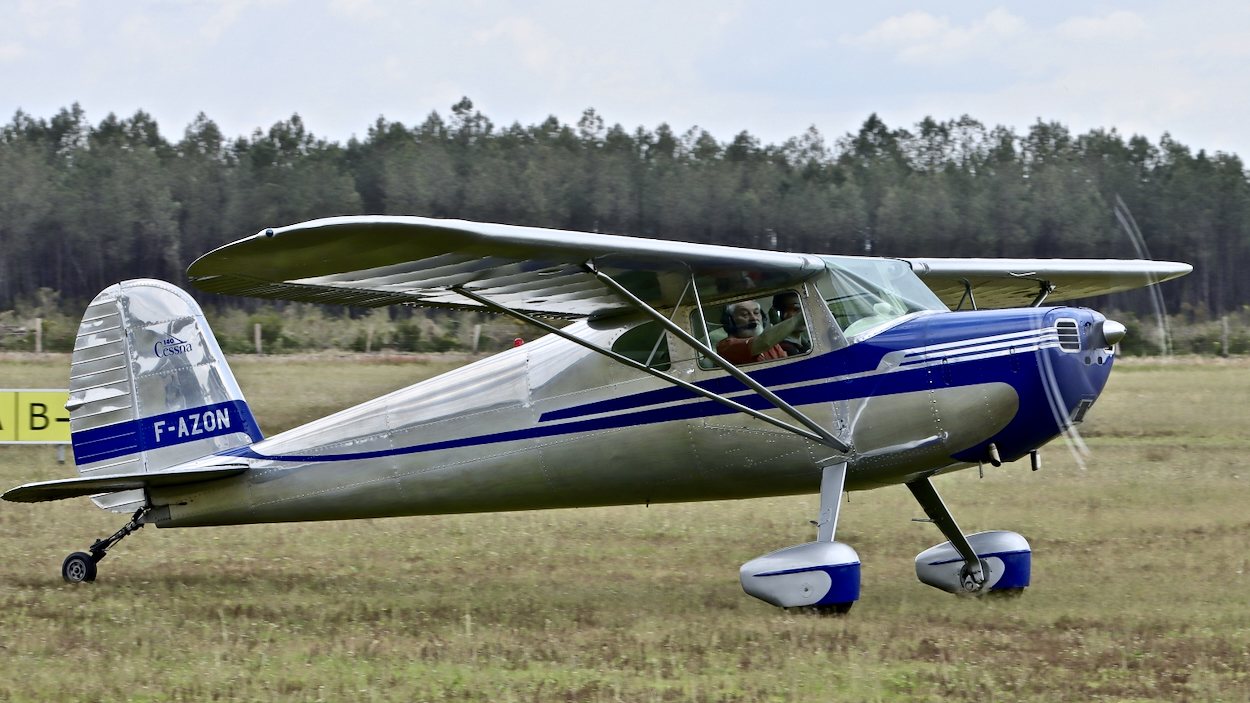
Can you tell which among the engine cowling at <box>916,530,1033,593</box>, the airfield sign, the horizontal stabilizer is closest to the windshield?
the engine cowling at <box>916,530,1033,593</box>

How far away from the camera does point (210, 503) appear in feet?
28.9

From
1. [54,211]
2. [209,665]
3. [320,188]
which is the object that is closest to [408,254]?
[209,665]

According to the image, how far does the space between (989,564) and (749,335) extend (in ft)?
7.82

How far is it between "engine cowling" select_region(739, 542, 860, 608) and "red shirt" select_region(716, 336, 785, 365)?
128 cm

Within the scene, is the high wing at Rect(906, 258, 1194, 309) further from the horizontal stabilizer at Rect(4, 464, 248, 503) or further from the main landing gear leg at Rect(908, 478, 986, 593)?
the horizontal stabilizer at Rect(4, 464, 248, 503)

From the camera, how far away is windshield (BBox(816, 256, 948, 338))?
7.54 meters

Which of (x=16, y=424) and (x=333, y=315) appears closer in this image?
(x=16, y=424)

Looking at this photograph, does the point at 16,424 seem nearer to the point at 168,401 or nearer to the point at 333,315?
the point at 168,401

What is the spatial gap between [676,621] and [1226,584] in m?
4.06

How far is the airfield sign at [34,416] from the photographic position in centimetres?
1695

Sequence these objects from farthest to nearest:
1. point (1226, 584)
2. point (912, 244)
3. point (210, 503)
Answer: point (912, 244) < point (210, 503) < point (1226, 584)

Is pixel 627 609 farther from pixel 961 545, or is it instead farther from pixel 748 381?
pixel 961 545

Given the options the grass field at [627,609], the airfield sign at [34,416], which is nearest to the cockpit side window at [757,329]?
the grass field at [627,609]

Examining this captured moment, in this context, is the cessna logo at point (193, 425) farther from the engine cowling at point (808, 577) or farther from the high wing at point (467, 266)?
the engine cowling at point (808, 577)
